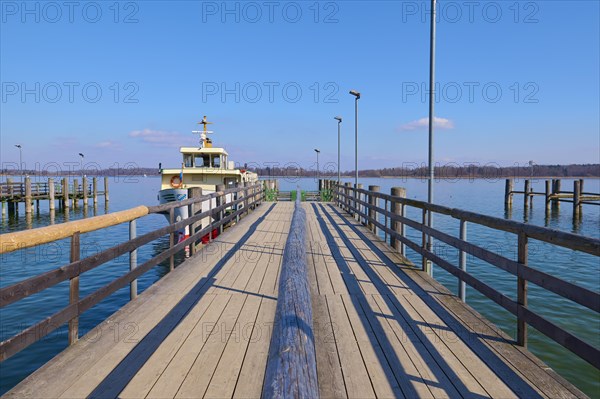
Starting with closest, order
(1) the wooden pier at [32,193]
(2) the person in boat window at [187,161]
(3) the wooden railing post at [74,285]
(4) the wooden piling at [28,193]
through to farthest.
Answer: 1. (3) the wooden railing post at [74,285]
2. (2) the person in boat window at [187,161]
3. (4) the wooden piling at [28,193]
4. (1) the wooden pier at [32,193]

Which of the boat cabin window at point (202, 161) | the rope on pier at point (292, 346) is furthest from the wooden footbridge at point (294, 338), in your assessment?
the boat cabin window at point (202, 161)

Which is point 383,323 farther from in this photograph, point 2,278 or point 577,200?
point 577,200

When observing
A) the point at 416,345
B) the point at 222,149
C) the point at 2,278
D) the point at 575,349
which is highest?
the point at 222,149

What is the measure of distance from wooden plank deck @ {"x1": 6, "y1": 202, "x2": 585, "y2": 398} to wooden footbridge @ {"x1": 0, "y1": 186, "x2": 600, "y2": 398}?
0.05ft

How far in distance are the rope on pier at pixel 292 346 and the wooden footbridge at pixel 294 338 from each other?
0.01 m

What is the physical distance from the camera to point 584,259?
15680 mm

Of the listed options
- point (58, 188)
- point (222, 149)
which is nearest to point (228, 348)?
point (222, 149)

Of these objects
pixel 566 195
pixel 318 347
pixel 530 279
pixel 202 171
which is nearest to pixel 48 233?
pixel 318 347

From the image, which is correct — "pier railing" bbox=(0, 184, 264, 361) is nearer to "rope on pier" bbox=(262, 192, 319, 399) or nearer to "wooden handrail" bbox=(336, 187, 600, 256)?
Result: "rope on pier" bbox=(262, 192, 319, 399)

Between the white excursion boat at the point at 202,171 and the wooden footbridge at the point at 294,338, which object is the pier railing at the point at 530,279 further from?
the white excursion boat at the point at 202,171

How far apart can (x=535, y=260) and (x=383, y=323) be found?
1403 centimetres

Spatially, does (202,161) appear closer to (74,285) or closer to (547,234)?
(74,285)

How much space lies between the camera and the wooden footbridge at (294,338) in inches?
113

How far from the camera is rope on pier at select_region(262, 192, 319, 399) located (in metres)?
1.99
